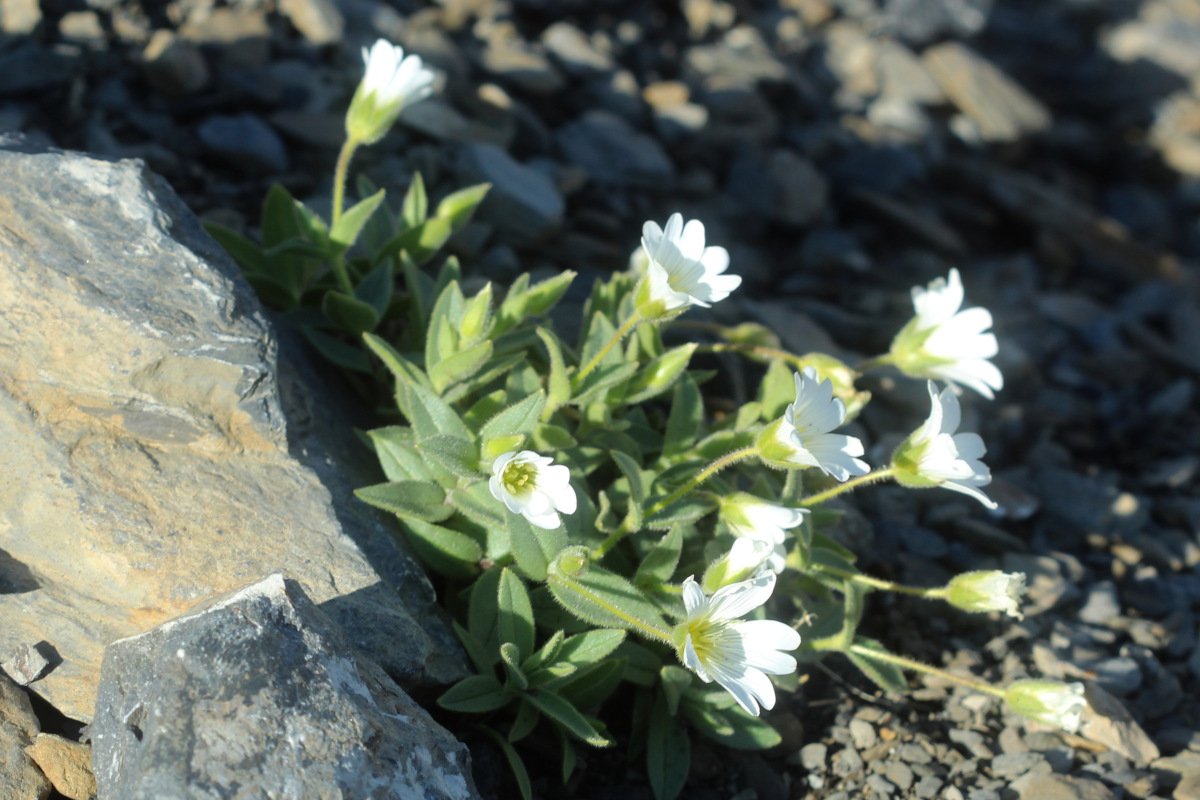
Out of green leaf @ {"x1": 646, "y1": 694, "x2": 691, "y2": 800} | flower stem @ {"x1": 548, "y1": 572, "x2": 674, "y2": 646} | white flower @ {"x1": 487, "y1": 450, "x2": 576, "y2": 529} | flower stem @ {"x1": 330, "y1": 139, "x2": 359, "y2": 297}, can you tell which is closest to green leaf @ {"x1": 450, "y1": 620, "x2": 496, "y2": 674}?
flower stem @ {"x1": 548, "y1": 572, "x2": 674, "y2": 646}

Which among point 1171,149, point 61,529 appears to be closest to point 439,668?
point 61,529

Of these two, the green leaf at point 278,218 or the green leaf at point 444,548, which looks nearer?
the green leaf at point 444,548

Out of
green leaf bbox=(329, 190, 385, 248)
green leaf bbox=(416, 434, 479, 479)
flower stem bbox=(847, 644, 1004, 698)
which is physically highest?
green leaf bbox=(329, 190, 385, 248)

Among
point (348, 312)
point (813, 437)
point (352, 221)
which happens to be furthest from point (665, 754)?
point (352, 221)

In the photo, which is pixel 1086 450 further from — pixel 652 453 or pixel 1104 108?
pixel 1104 108

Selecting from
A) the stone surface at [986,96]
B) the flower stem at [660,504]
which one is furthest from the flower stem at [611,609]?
the stone surface at [986,96]

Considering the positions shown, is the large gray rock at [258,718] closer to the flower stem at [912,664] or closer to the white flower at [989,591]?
the flower stem at [912,664]

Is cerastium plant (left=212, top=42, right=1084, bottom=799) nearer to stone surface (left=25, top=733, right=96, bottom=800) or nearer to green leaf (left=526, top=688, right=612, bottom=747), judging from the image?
green leaf (left=526, top=688, right=612, bottom=747)

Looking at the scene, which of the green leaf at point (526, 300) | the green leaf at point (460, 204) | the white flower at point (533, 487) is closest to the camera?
the white flower at point (533, 487)
